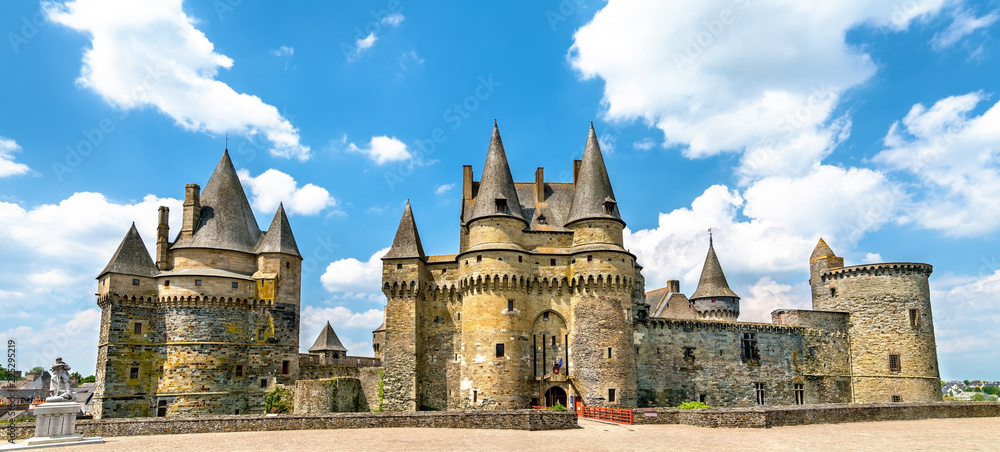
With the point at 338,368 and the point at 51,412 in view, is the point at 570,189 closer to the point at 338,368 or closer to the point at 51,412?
the point at 338,368

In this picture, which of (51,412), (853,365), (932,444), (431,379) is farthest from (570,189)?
(51,412)

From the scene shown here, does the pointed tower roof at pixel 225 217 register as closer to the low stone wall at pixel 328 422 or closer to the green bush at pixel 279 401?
the green bush at pixel 279 401

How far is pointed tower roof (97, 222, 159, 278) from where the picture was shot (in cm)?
4509

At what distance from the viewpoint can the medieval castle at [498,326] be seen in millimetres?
43188

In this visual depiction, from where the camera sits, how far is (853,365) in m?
52.5

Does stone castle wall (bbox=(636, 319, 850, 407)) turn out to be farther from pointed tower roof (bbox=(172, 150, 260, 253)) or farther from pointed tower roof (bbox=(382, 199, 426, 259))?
pointed tower roof (bbox=(172, 150, 260, 253))

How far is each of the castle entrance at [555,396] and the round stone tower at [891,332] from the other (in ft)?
A: 79.9

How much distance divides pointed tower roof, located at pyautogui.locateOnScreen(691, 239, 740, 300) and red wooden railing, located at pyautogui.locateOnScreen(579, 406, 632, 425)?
84.2ft

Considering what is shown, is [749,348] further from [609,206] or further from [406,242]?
[406,242]

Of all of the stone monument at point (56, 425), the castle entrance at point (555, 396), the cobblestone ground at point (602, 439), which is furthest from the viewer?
the castle entrance at point (555, 396)

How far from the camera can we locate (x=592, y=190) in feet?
151

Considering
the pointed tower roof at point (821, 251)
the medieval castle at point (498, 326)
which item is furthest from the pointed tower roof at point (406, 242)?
the pointed tower roof at point (821, 251)

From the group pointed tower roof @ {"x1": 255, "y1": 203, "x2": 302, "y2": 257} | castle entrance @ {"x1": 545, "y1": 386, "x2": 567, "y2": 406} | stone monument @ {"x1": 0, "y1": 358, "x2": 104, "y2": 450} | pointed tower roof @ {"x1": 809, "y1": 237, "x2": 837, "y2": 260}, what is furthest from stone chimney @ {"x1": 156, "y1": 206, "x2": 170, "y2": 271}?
pointed tower roof @ {"x1": 809, "y1": 237, "x2": 837, "y2": 260}

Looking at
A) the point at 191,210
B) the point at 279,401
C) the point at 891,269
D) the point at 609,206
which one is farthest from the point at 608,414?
the point at 191,210
